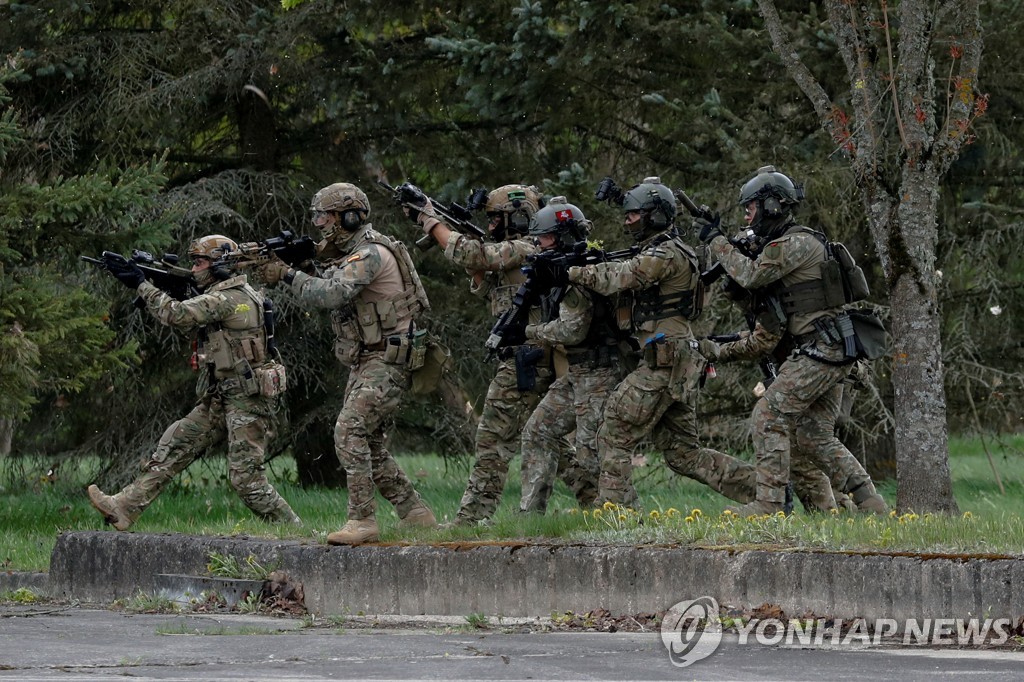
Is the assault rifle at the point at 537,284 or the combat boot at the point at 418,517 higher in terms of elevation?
the assault rifle at the point at 537,284

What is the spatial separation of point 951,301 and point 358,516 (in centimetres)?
759

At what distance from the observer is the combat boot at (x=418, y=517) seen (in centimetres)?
996

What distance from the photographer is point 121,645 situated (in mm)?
6922

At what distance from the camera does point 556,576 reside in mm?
7711

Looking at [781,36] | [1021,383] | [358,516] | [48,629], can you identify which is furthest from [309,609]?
[1021,383]

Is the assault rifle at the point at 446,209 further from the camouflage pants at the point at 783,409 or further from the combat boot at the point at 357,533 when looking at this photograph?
the camouflage pants at the point at 783,409

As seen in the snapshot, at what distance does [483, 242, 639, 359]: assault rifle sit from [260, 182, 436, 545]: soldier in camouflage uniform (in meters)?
0.54

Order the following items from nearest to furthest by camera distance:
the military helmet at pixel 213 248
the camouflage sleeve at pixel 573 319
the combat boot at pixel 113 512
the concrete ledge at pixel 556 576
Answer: the concrete ledge at pixel 556 576, the camouflage sleeve at pixel 573 319, the combat boot at pixel 113 512, the military helmet at pixel 213 248

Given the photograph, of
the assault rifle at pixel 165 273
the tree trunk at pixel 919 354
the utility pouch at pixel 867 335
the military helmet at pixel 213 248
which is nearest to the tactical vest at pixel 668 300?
the utility pouch at pixel 867 335

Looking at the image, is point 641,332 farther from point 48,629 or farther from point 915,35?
point 48,629

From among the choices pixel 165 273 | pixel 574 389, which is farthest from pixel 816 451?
pixel 165 273

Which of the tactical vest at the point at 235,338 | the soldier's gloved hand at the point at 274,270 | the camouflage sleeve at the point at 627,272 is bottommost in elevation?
the tactical vest at the point at 235,338

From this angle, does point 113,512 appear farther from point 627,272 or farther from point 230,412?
point 627,272

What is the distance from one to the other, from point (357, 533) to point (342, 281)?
4.76ft
